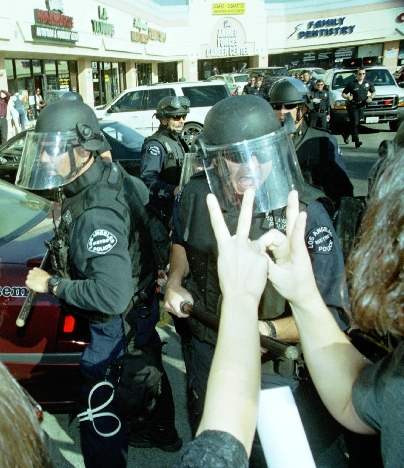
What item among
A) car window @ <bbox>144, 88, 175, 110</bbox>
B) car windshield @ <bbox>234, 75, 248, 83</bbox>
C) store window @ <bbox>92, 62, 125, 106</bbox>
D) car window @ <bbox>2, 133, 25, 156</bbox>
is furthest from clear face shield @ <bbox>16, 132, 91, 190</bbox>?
car windshield @ <bbox>234, 75, 248, 83</bbox>

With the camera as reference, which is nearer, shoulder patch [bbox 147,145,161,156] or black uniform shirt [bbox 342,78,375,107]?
shoulder patch [bbox 147,145,161,156]

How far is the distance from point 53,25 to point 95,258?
19.1 meters

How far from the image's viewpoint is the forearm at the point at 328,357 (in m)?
1.23

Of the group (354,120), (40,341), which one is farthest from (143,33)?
(40,341)

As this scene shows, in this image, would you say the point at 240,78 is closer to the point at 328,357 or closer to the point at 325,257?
the point at 325,257

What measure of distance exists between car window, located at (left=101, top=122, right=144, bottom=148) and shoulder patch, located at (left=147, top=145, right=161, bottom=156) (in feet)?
15.6

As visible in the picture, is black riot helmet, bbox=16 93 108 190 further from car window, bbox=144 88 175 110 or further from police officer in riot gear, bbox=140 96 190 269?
car window, bbox=144 88 175 110

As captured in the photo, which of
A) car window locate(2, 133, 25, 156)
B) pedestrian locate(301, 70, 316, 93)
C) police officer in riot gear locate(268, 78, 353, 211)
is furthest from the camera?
pedestrian locate(301, 70, 316, 93)

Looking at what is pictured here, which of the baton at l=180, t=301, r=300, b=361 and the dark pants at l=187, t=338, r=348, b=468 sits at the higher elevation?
the baton at l=180, t=301, r=300, b=361

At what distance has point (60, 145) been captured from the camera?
2.36 meters

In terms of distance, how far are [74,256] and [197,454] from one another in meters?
1.39

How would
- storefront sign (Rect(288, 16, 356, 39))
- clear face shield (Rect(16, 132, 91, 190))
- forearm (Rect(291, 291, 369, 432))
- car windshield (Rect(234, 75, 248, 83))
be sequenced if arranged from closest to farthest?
forearm (Rect(291, 291, 369, 432)) < clear face shield (Rect(16, 132, 91, 190)) < car windshield (Rect(234, 75, 248, 83)) < storefront sign (Rect(288, 16, 356, 39))

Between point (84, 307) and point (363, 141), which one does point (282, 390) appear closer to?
point (84, 307)

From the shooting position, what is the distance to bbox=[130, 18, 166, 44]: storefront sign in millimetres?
28597
